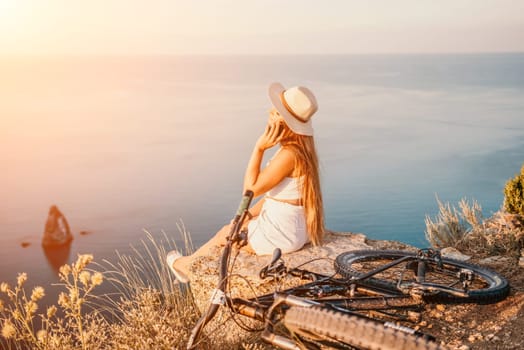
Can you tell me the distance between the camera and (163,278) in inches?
233

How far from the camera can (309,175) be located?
5379 millimetres

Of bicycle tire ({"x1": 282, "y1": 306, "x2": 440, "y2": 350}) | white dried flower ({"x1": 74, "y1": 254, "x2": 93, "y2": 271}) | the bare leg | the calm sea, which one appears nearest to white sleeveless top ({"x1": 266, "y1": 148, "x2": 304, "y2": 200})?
the bare leg

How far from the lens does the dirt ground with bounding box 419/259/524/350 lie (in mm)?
4184

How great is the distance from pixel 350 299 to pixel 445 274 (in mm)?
1386

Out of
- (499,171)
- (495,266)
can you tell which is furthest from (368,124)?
(495,266)

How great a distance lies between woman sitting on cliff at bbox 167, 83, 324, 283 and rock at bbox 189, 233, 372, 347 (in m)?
0.11

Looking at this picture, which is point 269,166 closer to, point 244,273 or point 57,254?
point 244,273

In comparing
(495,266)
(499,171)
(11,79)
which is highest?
(11,79)

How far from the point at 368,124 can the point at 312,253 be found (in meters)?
62.2

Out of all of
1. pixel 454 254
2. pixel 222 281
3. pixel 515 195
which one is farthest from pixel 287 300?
pixel 515 195

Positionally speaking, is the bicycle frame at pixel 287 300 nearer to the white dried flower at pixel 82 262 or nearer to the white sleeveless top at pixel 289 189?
the white dried flower at pixel 82 262

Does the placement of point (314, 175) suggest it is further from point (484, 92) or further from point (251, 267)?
point (484, 92)

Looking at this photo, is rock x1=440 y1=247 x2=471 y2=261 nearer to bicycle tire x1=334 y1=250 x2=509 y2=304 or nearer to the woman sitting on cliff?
bicycle tire x1=334 y1=250 x2=509 y2=304

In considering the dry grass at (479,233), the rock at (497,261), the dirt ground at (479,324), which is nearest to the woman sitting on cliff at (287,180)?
the dirt ground at (479,324)
